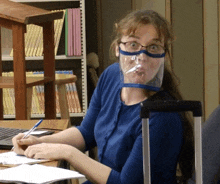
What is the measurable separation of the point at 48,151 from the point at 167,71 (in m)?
0.53

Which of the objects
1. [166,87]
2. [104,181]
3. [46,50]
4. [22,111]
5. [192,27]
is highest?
[192,27]

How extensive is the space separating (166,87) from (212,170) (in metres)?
0.41

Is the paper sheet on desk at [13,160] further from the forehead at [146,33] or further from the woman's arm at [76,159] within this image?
the forehead at [146,33]

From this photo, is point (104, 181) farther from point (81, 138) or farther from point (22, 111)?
point (22, 111)

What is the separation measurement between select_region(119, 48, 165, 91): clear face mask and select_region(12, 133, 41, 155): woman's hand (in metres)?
0.41

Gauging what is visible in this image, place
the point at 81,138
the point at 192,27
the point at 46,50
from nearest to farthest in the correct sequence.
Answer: the point at 81,138 → the point at 46,50 → the point at 192,27

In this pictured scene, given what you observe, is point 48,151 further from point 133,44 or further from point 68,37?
point 68,37

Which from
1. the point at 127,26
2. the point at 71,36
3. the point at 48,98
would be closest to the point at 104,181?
the point at 127,26

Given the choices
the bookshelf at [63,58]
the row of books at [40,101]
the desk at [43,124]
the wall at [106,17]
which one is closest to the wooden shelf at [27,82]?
the desk at [43,124]

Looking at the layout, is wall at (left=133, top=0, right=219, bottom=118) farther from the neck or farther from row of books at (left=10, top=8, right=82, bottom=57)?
the neck

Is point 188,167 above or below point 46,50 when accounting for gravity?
below

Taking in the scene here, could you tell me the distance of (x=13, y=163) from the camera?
1.29 m

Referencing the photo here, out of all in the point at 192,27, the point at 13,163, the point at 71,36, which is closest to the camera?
the point at 13,163

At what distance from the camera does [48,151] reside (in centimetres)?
135
